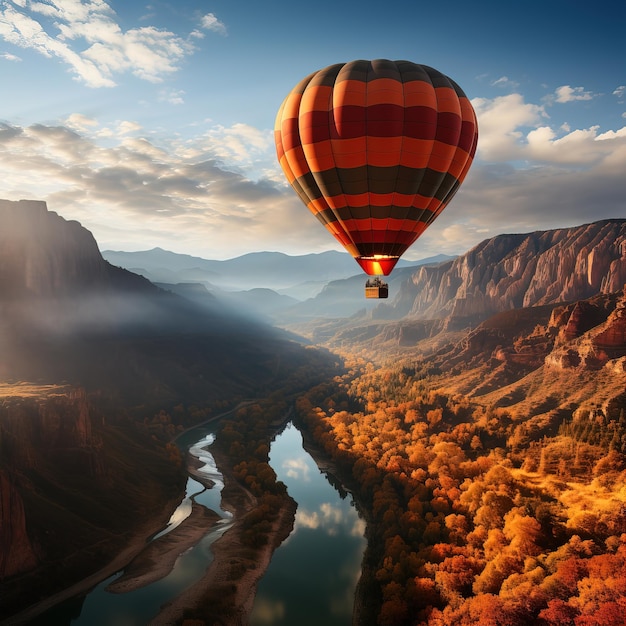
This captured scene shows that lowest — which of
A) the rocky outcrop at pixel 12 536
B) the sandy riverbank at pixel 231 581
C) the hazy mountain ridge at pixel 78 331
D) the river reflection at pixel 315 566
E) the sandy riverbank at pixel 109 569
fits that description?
the river reflection at pixel 315 566

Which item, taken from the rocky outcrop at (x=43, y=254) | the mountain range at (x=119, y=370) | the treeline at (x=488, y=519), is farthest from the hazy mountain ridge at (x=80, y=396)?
the treeline at (x=488, y=519)

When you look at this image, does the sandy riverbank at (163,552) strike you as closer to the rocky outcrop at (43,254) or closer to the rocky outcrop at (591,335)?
the rocky outcrop at (591,335)

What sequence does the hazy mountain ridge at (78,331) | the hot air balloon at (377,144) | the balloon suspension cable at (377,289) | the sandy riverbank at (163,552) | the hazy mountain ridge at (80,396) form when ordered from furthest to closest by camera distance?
the hazy mountain ridge at (78,331) → the hazy mountain ridge at (80,396) → the sandy riverbank at (163,552) → the balloon suspension cable at (377,289) → the hot air balloon at (377,144)

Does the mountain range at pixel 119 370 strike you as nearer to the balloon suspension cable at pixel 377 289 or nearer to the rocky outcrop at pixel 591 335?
the rocky outcrop at pixel 591 335

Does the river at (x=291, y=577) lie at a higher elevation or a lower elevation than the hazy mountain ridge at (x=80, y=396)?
lower

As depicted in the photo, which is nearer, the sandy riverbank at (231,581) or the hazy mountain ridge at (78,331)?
the sandy riverbank at (231,581)

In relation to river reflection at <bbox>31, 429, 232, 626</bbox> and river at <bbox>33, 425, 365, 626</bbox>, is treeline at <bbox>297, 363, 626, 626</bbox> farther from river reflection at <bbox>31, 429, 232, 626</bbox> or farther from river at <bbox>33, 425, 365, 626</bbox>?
river reflection at <bbox>31, 429, 232, 626</bbox>

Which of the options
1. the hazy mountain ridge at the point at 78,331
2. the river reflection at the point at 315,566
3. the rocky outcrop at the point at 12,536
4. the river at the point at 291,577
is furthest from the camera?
the hazy mountain ridge at the point at 78,331

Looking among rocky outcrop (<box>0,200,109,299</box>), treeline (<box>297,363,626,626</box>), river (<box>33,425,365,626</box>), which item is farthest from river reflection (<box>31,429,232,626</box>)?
rocky outcrop (<box>0,200,109,299</box>)
